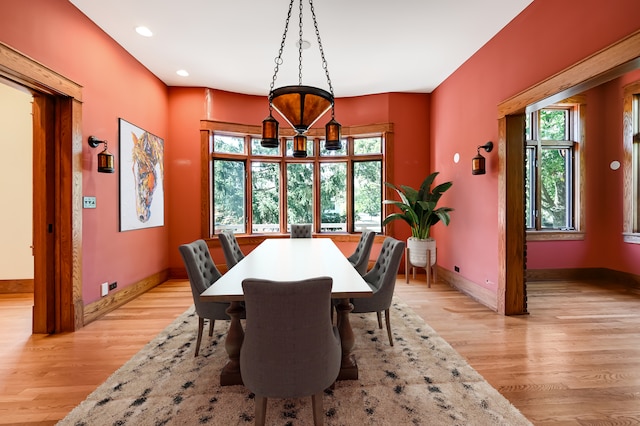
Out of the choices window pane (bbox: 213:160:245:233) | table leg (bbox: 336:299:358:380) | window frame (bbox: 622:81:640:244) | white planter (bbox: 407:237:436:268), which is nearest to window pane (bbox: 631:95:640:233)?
window frame (bbox: 622:81:640:244)

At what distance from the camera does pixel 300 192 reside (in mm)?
6023

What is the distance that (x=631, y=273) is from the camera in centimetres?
472

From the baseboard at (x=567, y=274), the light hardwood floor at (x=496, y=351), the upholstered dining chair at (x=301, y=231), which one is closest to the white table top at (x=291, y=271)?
the light hardwood floor at (x=496, y=351)

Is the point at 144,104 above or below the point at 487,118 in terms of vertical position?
above

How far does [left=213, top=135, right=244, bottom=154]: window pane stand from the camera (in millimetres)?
5520

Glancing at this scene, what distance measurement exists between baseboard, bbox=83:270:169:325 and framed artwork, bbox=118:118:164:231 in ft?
2.61

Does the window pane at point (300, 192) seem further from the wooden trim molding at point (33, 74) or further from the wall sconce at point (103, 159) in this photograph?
the wooden trim molding at point (33, 74)

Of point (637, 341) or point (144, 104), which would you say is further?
point (144, 104)

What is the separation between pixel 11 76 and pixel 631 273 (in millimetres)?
7891

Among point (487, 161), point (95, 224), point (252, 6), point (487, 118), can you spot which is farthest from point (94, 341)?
point (487, 118)

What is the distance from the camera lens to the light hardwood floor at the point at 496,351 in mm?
1975

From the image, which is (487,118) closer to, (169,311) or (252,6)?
(252,6)

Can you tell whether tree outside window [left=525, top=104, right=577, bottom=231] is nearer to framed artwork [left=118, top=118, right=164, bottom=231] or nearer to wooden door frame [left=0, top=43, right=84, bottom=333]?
framed artwork [left=118, top=118, right=164, bottom=231]

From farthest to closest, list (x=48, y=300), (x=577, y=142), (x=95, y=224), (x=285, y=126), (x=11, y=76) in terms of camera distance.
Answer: (x=285, y=126) → (x=577, y=142) → (x=95, y=224) → (x=48, y=300) → (x=11, y=76)
